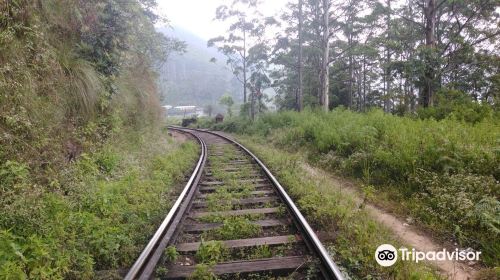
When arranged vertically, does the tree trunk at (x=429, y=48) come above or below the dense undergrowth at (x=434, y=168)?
above

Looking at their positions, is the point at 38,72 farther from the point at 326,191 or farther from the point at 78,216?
the point at 326,191

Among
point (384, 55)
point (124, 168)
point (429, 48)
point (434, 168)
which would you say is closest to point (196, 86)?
point (384, 55)

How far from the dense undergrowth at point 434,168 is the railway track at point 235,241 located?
220cm

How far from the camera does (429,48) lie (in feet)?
40.4

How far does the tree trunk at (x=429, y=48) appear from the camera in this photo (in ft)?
→ 40.2

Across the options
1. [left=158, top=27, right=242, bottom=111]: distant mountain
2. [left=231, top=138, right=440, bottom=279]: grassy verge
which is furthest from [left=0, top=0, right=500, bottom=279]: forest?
[left=158, top=27, right=242, bottom=111]: distant mountain

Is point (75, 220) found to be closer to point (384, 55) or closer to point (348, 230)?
point (348, 230)

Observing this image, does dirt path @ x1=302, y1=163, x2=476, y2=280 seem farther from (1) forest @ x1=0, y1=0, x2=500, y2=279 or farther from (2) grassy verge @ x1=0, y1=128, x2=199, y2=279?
(2) grassy verge @ x1=0, y1=128, x2=199, y2=279

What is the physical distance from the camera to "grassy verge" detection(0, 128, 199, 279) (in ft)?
10.8

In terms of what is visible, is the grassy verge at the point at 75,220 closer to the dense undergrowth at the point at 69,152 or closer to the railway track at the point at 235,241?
the dense undergrowth at the point at 69,152

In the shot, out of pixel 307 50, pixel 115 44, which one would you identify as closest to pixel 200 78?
pixel 307 50

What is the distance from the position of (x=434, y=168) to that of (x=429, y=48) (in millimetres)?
7993

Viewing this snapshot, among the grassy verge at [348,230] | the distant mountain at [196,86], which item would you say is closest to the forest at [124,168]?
the grassy verge at [348,230]

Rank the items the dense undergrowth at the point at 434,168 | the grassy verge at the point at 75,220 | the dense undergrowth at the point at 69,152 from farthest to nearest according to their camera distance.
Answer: the dense undergrowth at the point at 434,168 → the dense undergrowth at the point at 69,152 → the grassy verge at the point at 75,220
